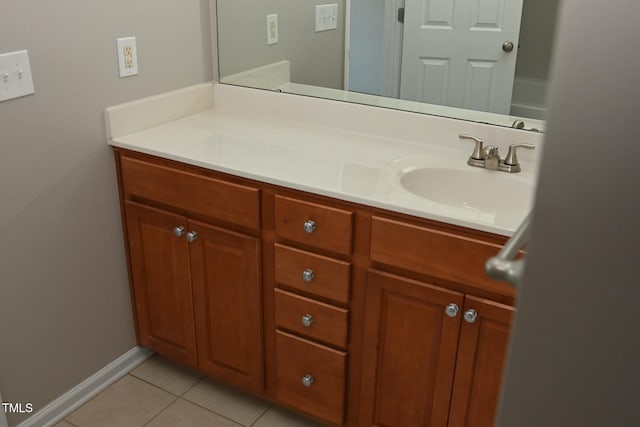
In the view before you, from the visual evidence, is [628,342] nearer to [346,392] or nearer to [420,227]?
[420,227]

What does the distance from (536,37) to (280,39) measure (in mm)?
909

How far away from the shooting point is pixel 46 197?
1.88 metres

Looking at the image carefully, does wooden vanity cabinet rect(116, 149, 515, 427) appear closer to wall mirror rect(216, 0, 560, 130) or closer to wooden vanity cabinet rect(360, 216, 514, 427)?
wooden vanity cabinet rect(360, 216, 514, 427)

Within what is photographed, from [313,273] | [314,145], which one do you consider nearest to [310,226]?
[313,273]

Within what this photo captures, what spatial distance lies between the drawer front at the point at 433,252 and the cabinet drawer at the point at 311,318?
23 cm

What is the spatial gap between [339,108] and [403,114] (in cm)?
23

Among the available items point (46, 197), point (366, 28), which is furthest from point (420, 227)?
point (46, 197)

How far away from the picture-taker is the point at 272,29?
2316 mm

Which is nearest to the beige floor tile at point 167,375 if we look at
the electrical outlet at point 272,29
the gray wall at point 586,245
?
the electrical outlet at point 272,29

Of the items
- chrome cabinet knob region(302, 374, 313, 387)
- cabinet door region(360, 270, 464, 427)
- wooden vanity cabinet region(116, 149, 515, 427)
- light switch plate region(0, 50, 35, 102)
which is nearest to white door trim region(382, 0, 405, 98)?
wooden vanity cabinet region(116, 149, 515, 427)

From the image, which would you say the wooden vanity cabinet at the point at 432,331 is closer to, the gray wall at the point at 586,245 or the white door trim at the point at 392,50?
the white door trim at the point at 392,50

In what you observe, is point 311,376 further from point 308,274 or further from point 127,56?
point 127,56

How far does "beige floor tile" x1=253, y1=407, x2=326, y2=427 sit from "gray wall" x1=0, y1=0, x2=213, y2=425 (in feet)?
1.89

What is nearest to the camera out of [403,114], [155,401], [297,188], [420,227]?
[420,227]
